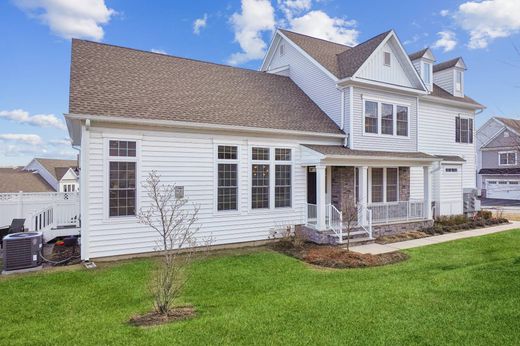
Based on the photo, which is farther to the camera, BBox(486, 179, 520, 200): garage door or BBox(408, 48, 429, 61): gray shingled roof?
BBox(486, 179, 520, 200): garage door

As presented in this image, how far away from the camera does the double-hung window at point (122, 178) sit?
951 centimetres

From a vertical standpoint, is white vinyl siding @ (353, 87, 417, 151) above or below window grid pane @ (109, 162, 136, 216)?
above

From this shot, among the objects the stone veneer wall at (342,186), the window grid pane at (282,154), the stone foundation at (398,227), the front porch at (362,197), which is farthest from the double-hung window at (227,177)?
the stone foundation at (398,227)

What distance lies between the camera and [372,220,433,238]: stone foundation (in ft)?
42.3

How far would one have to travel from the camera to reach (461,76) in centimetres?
1903

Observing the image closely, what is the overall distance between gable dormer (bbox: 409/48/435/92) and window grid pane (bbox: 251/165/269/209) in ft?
35.7

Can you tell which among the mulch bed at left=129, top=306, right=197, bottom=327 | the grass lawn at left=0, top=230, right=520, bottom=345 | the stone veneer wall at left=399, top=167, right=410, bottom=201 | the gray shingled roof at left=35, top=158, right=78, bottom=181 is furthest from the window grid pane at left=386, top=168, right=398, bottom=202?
Answer: the gray shingled roof at left=35, top=158, right=78, bottom=181

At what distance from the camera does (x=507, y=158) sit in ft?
117

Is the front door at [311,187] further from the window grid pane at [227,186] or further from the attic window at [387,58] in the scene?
the attic window at [387,58]

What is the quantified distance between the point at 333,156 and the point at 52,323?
30.4 feet

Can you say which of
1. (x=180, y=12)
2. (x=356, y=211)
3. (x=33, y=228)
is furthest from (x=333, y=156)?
(x=180, y=12)

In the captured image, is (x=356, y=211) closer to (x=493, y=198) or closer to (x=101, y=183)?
(x=101, y=183)

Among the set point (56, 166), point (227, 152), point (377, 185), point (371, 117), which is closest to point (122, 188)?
point (227, 152)

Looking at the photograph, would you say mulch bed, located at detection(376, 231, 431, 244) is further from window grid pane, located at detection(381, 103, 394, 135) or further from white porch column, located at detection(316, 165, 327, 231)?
window grid pane, located at detection(381, 103, 394, 135)
